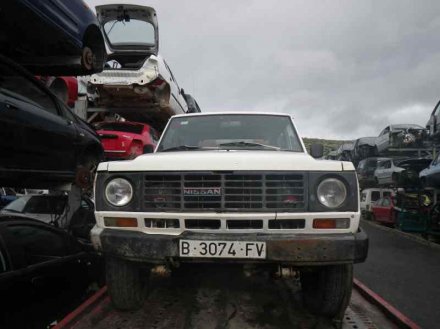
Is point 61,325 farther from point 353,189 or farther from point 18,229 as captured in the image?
point 353,189

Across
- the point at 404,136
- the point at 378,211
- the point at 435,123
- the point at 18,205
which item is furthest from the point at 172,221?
the point at 404,136

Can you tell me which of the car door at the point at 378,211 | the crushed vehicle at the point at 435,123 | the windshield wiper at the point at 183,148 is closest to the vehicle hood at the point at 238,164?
the windshield wiper at the point at 183,148

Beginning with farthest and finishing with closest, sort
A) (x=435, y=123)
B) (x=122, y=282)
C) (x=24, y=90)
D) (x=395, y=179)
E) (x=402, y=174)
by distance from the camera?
(x=395, y=179) → (x=402, y=174) → (x=435, y=123) → (x=24, y=90) → (x=122, y=282)

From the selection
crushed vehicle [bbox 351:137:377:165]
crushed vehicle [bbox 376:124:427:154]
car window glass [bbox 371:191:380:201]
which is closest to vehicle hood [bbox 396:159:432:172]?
crushed vehicle [bbox 376:124:427:154]

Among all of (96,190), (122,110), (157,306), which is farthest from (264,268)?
(122,110)

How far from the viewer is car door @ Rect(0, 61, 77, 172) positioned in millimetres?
3685

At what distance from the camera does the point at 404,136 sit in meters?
13.4

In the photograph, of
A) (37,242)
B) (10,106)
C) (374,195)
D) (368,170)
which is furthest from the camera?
(368,170)

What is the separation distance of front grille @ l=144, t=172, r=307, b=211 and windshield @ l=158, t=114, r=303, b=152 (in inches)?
36.3

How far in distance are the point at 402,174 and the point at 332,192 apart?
339 inches

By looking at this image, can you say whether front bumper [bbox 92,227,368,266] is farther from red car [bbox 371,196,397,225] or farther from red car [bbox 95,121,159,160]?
red car [bbox 371,196,397,225]

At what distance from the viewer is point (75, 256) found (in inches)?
162

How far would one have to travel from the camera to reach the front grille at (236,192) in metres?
3.00

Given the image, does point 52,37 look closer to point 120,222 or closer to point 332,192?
point 120,222
